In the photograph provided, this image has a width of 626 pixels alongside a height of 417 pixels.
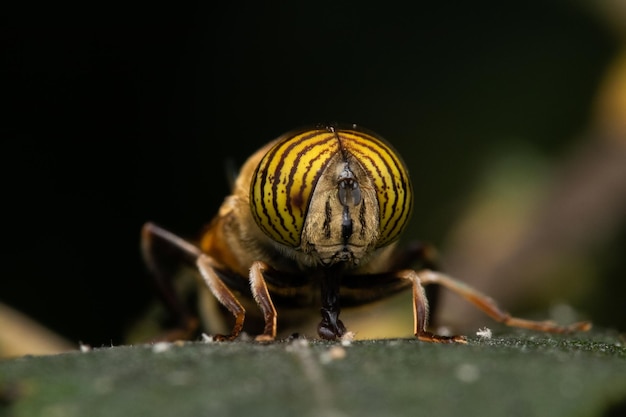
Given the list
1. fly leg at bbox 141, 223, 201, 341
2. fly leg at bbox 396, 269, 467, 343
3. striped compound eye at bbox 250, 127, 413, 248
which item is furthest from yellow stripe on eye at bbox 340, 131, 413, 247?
fly leg at bbox 141, 223, 201, 341

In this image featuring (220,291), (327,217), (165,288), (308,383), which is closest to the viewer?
(308,383)

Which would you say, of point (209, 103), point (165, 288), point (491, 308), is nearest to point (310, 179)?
point (491, 308)

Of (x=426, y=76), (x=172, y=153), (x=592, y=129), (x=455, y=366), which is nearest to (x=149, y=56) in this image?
(x=172, y=153)

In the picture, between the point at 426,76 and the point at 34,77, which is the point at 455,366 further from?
the point at 426,76

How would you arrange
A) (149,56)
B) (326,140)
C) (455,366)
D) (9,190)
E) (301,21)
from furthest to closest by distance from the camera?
(301,21), (149,56), (9,190), (326,140), (455,366)

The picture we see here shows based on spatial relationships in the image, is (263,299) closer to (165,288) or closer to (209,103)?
(165,288)

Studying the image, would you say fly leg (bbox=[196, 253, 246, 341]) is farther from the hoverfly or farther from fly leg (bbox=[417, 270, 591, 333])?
fly leg (bbox=[417, 270, 591, 333])

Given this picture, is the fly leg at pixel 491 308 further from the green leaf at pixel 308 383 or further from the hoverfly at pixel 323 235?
the green leaf at pixel 308 383
